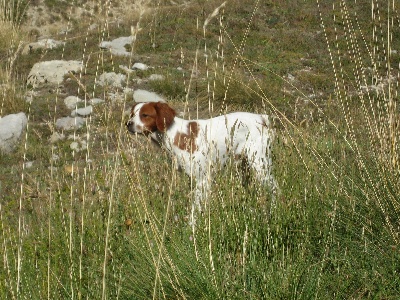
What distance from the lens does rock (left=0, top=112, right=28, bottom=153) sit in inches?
293

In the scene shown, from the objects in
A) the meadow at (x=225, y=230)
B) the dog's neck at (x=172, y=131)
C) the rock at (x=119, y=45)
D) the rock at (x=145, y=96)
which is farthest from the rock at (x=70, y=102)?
the meadow at (x=225, y=230)

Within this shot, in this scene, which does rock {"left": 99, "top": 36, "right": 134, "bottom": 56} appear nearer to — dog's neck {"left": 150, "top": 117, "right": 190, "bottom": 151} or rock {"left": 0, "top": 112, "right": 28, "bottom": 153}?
rock {"left": 0, "top": 112, "right": 28, "bottom": 153}

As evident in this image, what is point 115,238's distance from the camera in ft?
9.74

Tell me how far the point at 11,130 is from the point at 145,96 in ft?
6.72

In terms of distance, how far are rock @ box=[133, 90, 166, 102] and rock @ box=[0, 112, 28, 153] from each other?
1618 millimetres

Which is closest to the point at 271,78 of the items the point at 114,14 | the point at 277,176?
the point at 277,176

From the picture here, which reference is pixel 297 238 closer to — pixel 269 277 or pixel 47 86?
pixel 269 277

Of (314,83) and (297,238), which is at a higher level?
(314,83)

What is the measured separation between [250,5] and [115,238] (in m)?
12.6

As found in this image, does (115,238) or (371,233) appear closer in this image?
(371,233)

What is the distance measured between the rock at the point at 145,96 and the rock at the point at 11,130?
1618 millimetres

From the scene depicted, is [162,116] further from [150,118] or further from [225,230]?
[225,230]

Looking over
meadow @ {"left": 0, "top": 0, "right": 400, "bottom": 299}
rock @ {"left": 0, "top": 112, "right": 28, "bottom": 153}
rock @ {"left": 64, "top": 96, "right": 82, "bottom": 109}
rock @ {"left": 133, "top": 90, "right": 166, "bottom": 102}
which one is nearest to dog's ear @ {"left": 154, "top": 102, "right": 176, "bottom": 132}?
meadow @ {"left": 0, "top": 0, "right": 400, "bottom": 299}

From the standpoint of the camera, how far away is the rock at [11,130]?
745cm
